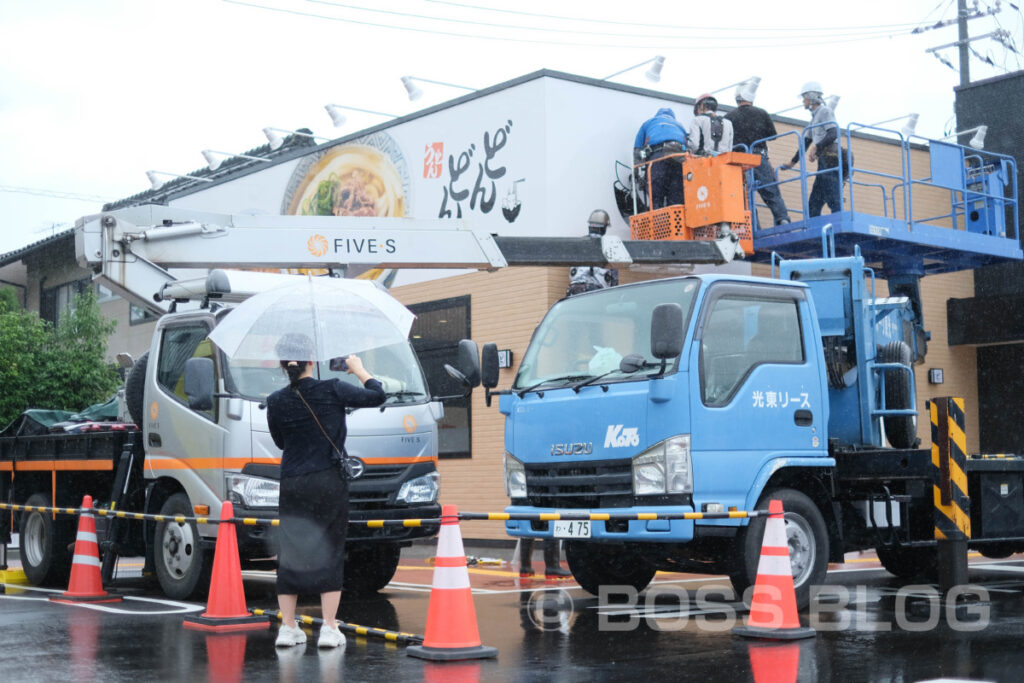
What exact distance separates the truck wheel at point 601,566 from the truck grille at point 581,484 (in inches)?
34.7

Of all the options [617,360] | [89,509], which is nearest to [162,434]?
[89,509]

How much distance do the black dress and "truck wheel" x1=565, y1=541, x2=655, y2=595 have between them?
10.4 feet

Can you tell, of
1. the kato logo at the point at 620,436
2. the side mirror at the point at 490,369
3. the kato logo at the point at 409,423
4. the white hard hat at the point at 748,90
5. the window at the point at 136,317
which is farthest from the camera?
the window at the point at 136,317

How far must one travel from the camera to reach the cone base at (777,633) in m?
8.06

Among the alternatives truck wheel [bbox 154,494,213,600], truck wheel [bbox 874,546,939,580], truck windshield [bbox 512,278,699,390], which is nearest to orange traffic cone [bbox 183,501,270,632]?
truck wheel [bbox 154,494,213,600]

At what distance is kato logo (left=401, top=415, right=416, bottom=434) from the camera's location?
10.7m

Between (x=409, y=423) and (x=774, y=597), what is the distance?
3785 mm

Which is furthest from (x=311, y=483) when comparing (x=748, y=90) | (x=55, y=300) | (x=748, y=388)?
(x=55, y=300)

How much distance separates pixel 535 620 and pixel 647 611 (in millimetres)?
1030

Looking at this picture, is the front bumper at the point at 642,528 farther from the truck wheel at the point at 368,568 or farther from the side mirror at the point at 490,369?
the truck wheel at the point at 368,568

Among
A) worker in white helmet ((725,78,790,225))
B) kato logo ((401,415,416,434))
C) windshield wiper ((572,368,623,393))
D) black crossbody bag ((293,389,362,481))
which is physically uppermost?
worker in white helmet ((725,78,790,225))

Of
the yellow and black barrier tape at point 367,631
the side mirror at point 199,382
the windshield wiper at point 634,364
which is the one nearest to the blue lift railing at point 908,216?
the windshield wiper at point 634,364

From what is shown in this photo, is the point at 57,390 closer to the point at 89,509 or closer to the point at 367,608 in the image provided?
the point at 89,509

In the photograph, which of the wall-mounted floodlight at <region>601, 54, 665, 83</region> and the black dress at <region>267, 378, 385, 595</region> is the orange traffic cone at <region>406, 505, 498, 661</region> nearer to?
the black dress at <region>267, 378, 385, 595</region>
